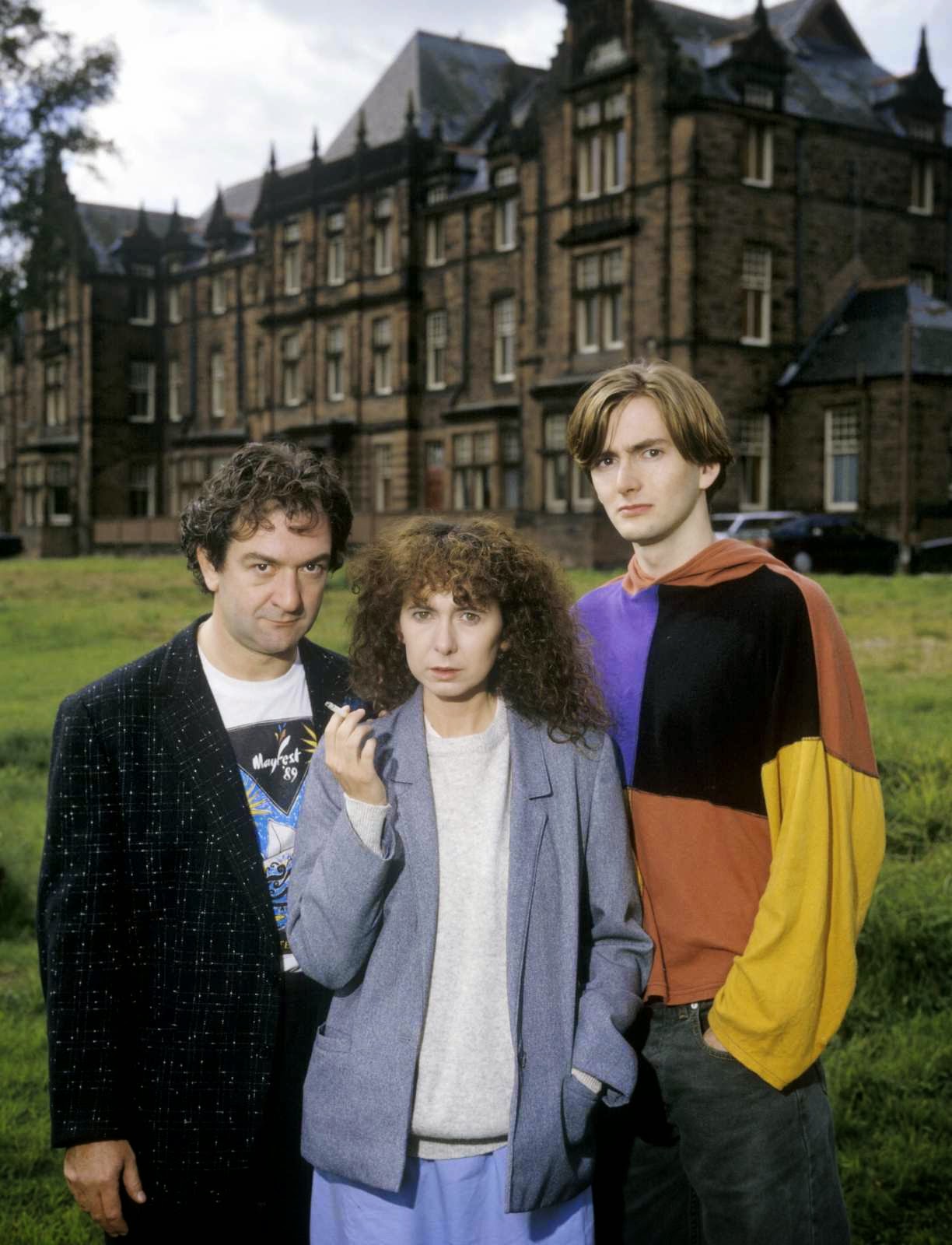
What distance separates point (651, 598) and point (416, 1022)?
3.73 feet

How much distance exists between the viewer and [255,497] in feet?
10.4

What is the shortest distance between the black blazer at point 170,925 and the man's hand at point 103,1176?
45 mm

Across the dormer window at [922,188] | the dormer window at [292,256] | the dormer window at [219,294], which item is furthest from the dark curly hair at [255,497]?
the dormer window at [219,294]

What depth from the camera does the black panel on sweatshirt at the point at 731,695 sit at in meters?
2.95

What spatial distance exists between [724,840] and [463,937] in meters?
0.63

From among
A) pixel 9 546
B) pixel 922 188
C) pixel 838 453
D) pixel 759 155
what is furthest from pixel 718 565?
pixel 9 546

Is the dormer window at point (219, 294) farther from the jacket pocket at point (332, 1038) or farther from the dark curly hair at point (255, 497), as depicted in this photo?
the jacket pocket at point (332, 1038)

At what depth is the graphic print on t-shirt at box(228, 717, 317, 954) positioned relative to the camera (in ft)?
10.3

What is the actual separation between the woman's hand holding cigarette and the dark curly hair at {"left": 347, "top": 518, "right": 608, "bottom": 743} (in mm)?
367

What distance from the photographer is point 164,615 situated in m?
17.4

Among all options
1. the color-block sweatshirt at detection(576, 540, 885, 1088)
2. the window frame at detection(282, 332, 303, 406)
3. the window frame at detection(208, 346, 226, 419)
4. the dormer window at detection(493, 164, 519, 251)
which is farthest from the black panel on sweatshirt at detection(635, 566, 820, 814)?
the window frame at detection(208, 346, 226, 419)

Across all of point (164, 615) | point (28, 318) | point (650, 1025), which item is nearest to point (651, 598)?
point (650, 1025)

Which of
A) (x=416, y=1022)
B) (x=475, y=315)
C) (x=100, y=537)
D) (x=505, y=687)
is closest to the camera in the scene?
(x=416, y=1022)

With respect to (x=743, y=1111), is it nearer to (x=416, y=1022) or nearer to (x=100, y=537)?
(x=416, y=1022)
